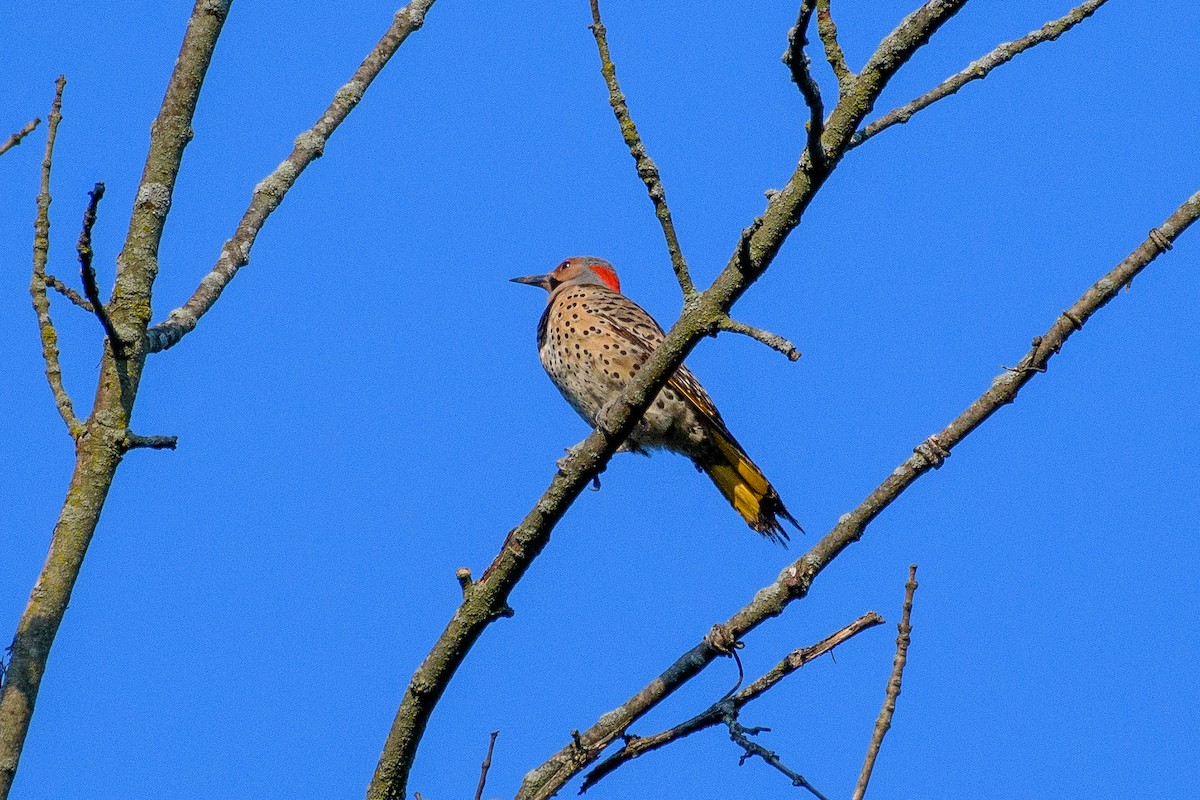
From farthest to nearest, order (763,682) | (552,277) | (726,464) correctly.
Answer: (552,277)
(726,464)
(763,682)

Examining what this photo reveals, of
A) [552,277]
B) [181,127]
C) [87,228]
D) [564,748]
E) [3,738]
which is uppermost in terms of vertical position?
[552,277]

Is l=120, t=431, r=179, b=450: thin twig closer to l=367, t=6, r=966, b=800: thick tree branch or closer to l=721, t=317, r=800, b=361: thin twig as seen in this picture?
l=367, t=6, r=966, b=800: thick tree branch

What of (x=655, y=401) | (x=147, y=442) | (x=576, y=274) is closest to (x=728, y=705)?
(x=147, y=442)

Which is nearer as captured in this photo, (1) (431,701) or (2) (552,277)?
→ (1) (431,701)

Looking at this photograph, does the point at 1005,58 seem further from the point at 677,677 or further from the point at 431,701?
the point at 431,701

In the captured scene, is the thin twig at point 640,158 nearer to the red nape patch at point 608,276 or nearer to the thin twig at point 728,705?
the thin twig at point 728,705

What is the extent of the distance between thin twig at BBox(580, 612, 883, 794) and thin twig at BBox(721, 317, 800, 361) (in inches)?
28.9

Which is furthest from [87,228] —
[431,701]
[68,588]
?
[431,701]

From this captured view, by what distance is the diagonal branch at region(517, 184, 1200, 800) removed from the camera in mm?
3018

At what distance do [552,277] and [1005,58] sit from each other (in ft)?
19.1

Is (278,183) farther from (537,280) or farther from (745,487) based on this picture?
(537,280)

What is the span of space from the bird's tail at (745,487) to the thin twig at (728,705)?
353 cm

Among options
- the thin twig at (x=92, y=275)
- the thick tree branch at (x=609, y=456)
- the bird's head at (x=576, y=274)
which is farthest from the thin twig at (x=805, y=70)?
the bird's head at (x=576, y=274)

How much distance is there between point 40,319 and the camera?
3064 millimetres
